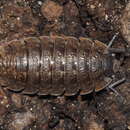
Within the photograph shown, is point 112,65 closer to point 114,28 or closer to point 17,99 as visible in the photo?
point 114,28

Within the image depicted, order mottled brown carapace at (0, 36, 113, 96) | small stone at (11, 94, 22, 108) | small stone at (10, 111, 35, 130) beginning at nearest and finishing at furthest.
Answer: mottled brown carapace at (0, 36, 113, 96), small stone at (10, 111, 35, 130), small stone at (11, 94, 22, 108)

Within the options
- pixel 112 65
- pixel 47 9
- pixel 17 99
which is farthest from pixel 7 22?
pixel 112 65

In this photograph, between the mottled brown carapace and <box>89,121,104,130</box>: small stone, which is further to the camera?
<box>89,121,104,130</box>: small stone

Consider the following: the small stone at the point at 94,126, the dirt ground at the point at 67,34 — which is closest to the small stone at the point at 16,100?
the dirt ground at the point at 67,34

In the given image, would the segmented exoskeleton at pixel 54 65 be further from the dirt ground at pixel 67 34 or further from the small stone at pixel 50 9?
the small stone at pixel 50 9

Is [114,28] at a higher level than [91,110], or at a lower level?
higher

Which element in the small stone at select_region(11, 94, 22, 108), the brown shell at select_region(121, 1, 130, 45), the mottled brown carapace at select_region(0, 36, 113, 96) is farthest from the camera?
the brown shell at select_region(121, 1, 130, 45)

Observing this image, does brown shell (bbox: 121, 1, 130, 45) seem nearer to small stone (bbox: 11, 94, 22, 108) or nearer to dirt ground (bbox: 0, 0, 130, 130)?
dirt ground (bbox: 0, 0, 130, 130)

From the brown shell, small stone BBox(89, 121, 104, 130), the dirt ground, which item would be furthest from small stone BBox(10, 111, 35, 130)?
the brown shell
